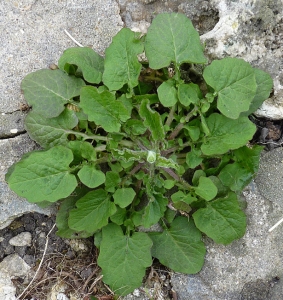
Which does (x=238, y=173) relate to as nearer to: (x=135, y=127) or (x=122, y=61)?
(x=135, y=127)

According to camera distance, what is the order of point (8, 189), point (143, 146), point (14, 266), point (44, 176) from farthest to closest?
point (14, 266) < point (8, 189) < point (143, 146) < point (44, 176)

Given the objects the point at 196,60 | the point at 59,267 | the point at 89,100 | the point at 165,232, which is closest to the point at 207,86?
the point at 196,60

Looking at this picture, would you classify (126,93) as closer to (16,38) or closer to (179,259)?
(16,38)

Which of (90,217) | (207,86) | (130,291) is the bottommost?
(130,291)

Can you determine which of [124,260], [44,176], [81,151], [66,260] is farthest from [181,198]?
[66,260]

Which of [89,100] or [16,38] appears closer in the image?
[89,100]
